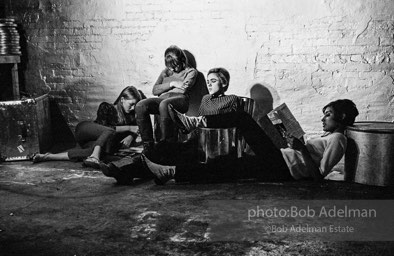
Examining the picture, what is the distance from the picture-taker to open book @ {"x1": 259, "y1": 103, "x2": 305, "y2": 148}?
20.5 ft

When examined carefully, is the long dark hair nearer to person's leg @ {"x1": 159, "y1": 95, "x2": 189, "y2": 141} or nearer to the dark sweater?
the dark sweater

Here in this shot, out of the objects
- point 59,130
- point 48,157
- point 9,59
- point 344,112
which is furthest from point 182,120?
point 9,59

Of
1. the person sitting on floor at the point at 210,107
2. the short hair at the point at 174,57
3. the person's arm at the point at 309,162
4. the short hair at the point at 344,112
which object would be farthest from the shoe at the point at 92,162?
the short hair at the point at 344,112

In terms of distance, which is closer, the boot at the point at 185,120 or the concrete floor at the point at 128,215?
the concrete floor at the point at 128,215

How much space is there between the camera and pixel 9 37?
746 cm

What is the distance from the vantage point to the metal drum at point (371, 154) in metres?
5.20

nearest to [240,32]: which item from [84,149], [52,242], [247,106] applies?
[247,106]

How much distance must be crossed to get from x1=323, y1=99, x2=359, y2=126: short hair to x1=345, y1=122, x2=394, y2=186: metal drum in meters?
0.17

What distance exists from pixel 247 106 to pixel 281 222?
9.04 feet

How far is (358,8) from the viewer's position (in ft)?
21.1

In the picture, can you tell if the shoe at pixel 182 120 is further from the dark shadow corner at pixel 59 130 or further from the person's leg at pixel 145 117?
the dark shadow corner at pixel 59 130

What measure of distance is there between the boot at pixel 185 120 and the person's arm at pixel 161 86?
47 cm

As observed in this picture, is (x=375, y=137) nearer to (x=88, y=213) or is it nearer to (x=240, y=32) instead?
(x=240, y=32)

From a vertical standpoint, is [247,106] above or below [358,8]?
below
